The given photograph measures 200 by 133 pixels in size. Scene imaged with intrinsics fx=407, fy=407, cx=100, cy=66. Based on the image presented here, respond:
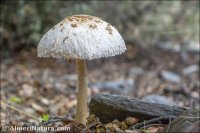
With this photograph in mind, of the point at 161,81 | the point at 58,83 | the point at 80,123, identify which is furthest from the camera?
the point at 161,81

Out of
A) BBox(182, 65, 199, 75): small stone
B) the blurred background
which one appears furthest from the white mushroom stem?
BBox(182, 65, 199, 75): small stone

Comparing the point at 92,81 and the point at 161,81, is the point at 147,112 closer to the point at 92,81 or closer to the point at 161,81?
the point at 92,81

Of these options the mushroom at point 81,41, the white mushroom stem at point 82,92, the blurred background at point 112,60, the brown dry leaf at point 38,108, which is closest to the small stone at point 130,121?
the white mushroom stem at point 82,92

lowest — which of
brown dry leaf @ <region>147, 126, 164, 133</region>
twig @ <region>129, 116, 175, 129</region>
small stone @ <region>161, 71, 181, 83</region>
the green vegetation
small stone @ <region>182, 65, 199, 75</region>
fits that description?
brown dry leaf @ <region>147, 126, 164, 133</region>

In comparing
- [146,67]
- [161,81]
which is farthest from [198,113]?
[146,67]

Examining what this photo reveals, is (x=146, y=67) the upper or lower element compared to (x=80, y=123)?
upper

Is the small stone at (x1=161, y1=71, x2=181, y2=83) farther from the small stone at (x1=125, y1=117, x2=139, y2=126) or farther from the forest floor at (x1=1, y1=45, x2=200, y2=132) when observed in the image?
the small stone at (x1=125, y1=117, x2=139, y2=126)

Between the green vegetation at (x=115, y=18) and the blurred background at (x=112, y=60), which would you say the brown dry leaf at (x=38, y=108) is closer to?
the blurred background at (x=112, y=60)
